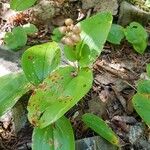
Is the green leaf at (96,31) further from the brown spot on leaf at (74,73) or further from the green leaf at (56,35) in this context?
the green leaf at (56,35)

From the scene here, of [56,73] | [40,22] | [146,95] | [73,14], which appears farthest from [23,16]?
[146,95]

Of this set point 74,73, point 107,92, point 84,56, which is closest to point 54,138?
point 74,73

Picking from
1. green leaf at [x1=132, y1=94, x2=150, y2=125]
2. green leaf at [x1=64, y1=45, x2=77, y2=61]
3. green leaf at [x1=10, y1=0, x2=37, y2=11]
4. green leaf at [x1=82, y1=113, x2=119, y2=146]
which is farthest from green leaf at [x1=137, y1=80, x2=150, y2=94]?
green leaf at [x1=10, y1=0, x2=37, y2=11]

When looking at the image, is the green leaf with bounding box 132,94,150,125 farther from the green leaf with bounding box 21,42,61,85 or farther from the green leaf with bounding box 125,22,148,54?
the green leaf with bounding box 125,22,148,54

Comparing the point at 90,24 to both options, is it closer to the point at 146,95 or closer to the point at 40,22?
the point at 146,95

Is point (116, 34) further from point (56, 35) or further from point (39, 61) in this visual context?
point (39, 61)

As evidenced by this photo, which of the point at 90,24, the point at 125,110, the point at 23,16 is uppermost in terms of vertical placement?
the point at 90,24
